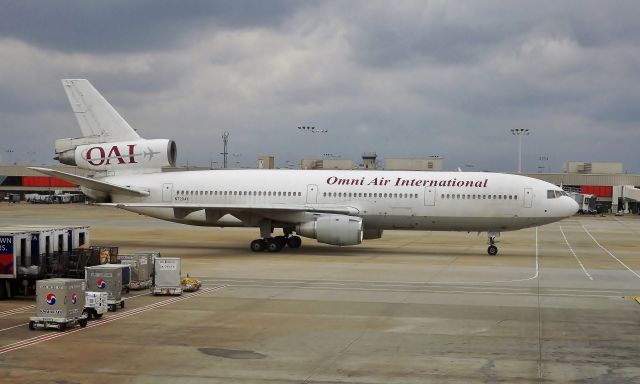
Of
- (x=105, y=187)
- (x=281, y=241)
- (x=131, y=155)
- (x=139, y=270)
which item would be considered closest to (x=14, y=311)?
(x=139, y=270)

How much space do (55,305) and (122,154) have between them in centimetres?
2695

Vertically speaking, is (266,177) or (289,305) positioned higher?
(266,177)

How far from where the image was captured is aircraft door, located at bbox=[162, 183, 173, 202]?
1735 inches

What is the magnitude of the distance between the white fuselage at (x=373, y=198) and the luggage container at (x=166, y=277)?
1471cm

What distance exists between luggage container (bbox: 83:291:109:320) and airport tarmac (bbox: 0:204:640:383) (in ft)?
1.35

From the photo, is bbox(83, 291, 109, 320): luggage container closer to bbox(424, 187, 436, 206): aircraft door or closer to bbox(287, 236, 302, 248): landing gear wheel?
bbox(287, 236, 302, 248): landing gear wheel

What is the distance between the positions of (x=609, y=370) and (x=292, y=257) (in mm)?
24921

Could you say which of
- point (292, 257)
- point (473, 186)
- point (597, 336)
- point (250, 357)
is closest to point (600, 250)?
point (473, 186)

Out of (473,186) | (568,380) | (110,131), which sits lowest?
(568,380)

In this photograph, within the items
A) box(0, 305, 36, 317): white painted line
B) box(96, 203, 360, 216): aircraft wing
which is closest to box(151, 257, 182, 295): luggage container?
box(0, 305, 36, 317): white painted line

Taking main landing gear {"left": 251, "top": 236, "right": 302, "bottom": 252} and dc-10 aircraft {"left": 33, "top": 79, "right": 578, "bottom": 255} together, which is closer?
dc-10 aircraft {"left": 33, "top": 79, "right": 578, "bottom": 255}

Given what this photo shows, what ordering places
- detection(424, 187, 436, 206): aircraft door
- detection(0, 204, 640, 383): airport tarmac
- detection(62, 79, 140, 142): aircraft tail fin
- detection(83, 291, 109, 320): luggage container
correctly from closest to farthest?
detection(0, 204, 640, 383): airport tarmac → detection(83, 291, 109, 320): luggage container → detection(424, 187, 436, 206): aircraft door → detection(62, 79, 140, 142): aircraft tail fin

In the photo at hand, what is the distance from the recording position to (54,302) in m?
19.6

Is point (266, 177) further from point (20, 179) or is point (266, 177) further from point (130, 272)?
point (20, 179)
